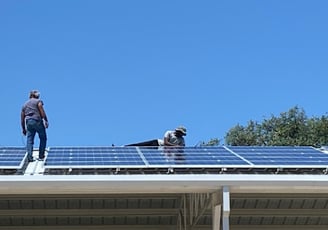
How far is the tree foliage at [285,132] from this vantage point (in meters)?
32.3

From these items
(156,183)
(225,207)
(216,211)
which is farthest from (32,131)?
(225,207)

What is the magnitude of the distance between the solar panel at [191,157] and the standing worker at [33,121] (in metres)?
1.74

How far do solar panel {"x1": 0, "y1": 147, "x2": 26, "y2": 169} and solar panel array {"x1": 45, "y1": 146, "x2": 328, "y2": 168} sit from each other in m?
0.44

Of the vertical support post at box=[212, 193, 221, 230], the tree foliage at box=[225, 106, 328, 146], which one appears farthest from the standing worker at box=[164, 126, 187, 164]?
the tree foliage at box=[225, 106, 328, 146]

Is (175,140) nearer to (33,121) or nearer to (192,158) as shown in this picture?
(192,158)

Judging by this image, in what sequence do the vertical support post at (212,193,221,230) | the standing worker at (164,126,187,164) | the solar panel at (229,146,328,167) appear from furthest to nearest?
the standing worker at (164,126,187,164) → the solar panel at (229,146,328,167) → the vertical support post at (212,193,221,230)

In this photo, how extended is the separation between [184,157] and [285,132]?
24.2m

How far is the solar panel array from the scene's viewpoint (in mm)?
9633

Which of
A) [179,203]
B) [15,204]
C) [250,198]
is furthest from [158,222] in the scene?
[15,204]

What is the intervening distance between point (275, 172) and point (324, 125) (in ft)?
78.3

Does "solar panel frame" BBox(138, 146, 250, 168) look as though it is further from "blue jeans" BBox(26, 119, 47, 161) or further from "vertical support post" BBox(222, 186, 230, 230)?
"blue jeans" BBox(26, 119, 47, 161)

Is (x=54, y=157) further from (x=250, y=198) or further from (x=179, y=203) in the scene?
(x=250, y=198)

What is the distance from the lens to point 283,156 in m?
11.0

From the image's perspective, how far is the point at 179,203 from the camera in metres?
12.2
